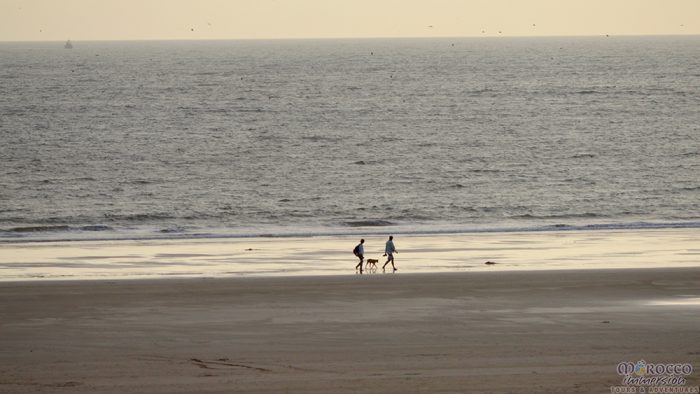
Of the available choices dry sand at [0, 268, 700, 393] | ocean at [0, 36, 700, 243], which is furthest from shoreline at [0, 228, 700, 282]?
ocean at [0, 36, 700, 243]

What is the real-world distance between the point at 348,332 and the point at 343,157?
49.4m

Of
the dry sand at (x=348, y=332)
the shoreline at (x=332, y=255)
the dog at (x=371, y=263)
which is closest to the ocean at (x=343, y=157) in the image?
the shoreline at (x=332, y=255)

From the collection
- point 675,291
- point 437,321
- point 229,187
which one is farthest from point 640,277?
point 229,187

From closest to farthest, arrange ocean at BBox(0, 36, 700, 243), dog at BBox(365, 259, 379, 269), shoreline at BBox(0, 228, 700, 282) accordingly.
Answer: dog at BBox(365, 259, 379, 269)
shoreline at BBox(0, 228, 700, 282)
ocean at BBox(0, 36, 700, 243)

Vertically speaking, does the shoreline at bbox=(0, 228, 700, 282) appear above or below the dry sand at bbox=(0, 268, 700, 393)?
above

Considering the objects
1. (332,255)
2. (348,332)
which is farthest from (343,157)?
(348,332)

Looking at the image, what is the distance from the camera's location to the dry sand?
1762cm

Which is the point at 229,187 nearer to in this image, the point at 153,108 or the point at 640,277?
the point at 640,277

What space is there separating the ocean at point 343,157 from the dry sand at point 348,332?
1507 cm

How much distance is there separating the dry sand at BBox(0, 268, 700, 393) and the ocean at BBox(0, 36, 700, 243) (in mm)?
15071

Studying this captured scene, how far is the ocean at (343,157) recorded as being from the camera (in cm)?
4722

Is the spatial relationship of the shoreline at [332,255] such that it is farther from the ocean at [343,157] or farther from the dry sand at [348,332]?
the ocean at [343,157]

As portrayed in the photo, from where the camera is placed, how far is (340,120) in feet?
310

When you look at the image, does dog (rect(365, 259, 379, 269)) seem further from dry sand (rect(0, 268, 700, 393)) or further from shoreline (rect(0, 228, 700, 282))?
dry sand (rect(0, 268, 700, 393))
